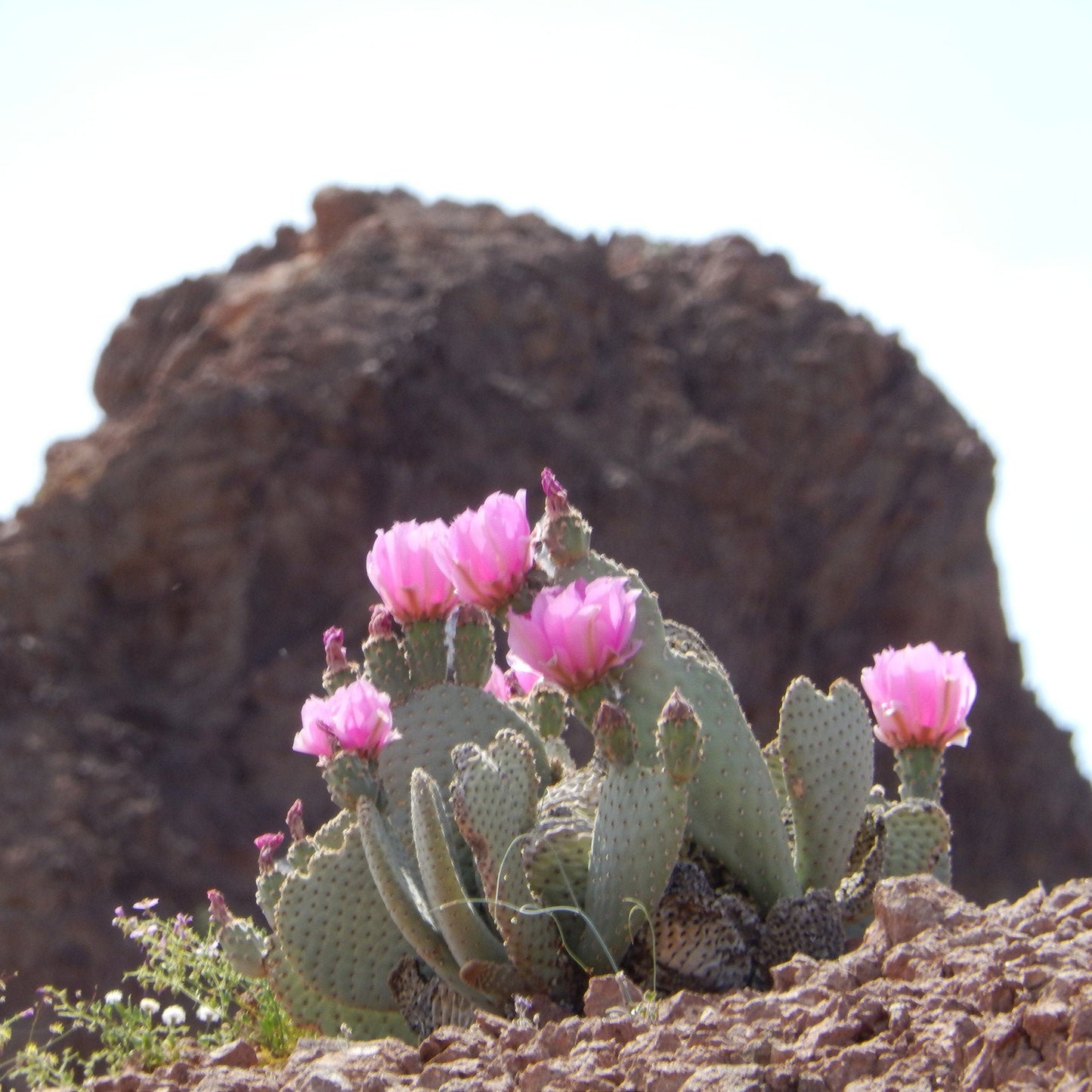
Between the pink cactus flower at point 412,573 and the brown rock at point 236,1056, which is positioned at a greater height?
the pink cactus flower at point 412,573

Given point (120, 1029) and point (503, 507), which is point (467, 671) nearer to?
point (503, 507)

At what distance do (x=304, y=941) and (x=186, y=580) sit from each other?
9225 millimetres

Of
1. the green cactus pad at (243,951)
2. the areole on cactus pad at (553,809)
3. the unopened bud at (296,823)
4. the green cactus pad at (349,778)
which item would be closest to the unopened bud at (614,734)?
the areole on cactus pad at (553,809)

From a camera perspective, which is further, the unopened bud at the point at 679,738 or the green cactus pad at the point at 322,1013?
the green cactus pad at the point at 322,1013

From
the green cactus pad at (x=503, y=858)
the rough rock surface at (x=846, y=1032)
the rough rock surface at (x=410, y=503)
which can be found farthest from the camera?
the rough rock surface at (x=410, y=503)

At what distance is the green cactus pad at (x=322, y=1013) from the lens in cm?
303

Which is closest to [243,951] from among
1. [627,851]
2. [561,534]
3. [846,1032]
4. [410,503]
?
[627,851]

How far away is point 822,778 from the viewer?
293 cm

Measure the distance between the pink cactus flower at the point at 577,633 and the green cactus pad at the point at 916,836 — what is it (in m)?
0.70

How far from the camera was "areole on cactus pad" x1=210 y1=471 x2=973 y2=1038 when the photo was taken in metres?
2.65

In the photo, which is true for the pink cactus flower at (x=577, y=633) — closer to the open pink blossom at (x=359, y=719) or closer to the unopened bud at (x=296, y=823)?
the open pink blossom at (x=359, y=719)

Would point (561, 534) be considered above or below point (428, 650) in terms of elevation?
above

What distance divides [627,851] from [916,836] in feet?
2.37

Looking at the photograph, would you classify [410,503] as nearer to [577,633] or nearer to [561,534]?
[561,534]
